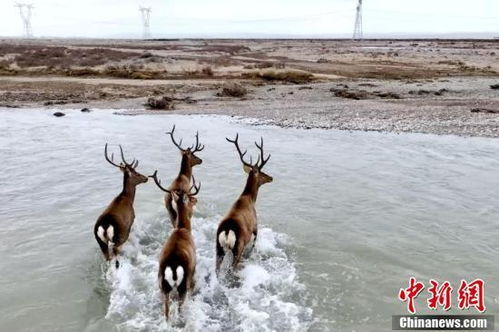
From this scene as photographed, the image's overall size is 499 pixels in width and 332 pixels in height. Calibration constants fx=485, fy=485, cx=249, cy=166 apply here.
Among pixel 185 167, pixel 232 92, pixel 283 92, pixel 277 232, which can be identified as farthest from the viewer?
pixel 283 92

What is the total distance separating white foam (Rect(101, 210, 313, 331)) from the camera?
7902mm

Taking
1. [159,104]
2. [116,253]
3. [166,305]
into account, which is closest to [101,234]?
[116,253]

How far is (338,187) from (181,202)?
23.4 feet

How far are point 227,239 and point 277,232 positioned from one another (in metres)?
3.25

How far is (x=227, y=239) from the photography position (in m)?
8.79

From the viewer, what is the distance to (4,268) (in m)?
9.95

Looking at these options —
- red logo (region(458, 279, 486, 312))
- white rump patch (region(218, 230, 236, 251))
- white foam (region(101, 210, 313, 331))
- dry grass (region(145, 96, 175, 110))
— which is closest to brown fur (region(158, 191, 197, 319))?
white foam (region(101, 210, 313, 331))

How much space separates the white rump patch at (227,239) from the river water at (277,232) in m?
0.86

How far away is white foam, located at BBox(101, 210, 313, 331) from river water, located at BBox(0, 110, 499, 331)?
3cm

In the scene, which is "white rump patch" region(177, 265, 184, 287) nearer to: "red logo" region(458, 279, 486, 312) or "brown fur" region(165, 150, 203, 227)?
"brown fur" region(165, 150, 203, 227)

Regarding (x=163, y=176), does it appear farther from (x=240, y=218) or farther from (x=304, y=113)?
(x=304, y=113)

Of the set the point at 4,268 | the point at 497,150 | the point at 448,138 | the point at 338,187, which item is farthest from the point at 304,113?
the point at 4,268

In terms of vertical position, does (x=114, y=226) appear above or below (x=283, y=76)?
below

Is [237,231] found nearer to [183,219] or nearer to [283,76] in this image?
[183,219]
